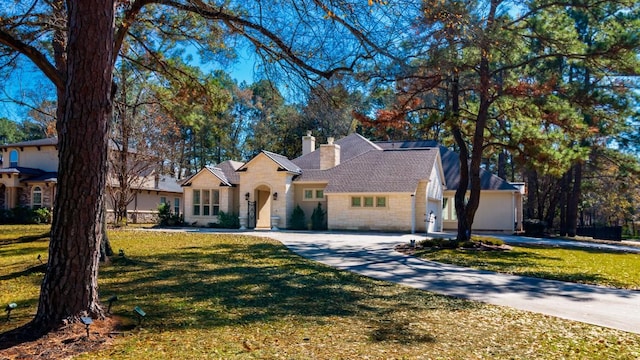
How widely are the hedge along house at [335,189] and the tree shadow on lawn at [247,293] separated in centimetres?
1236

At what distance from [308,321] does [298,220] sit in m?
19.5

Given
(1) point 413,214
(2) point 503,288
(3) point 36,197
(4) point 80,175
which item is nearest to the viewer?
(4) point 80,175

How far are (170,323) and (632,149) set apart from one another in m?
28.1

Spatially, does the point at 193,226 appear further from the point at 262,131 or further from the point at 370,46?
the point at 370,46

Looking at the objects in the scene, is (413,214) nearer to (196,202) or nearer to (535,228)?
(535,228)

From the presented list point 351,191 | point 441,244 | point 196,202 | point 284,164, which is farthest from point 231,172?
point 441,244

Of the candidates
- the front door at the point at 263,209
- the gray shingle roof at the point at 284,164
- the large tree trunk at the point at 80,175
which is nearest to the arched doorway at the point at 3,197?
the front door at the point at 263,209

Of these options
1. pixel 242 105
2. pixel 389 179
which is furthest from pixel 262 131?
pixel 389 179

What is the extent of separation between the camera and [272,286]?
8.92 metres

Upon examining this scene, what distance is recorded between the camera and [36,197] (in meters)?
31.3

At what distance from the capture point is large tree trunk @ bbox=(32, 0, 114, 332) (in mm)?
5371

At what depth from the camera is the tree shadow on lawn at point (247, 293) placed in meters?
6.62

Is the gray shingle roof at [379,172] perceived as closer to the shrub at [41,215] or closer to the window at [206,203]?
the window at [206,203]

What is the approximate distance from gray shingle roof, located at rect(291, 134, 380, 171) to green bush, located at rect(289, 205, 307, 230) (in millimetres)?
3344
